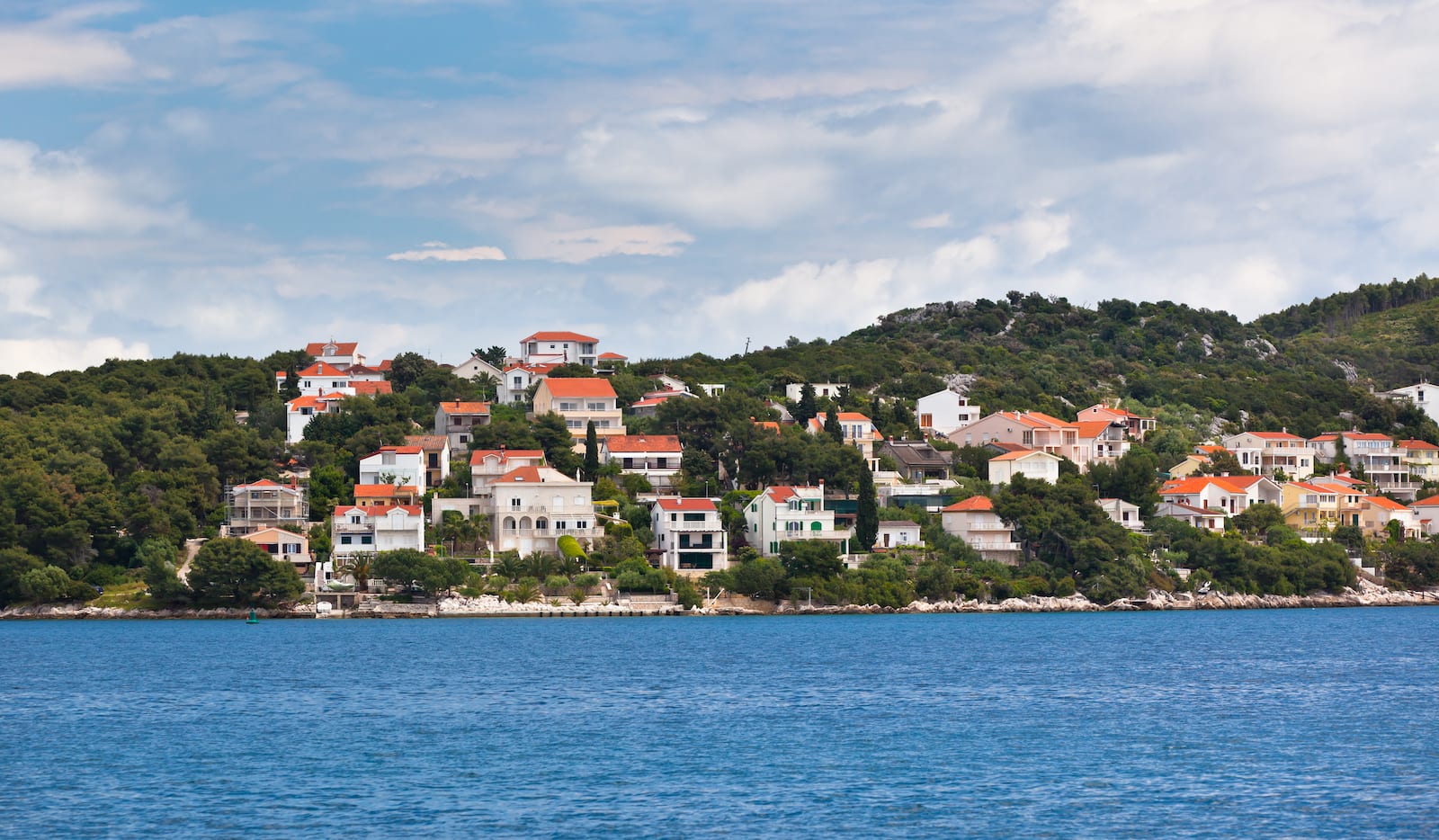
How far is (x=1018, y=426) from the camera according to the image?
89938mm

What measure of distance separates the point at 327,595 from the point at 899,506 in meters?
28.7

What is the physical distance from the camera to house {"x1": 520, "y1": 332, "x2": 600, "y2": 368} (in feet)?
345

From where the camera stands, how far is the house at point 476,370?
324 feet

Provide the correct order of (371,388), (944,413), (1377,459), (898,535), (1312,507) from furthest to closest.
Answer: (1377,459)
(944,413)
(371,388)
(1312,507)
(898,535)

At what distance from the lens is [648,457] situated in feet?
267

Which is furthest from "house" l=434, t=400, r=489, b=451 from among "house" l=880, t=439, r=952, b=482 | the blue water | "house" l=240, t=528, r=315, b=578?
the blue water

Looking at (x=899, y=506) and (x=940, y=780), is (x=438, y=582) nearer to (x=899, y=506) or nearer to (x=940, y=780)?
(x=899, y=506)

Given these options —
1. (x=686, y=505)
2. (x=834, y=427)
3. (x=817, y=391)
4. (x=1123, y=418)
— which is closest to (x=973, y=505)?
(x=834, y=427)

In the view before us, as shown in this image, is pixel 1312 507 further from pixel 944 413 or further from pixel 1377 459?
pixel 944 413

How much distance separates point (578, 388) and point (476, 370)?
14619mm

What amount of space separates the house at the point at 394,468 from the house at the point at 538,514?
607 cm

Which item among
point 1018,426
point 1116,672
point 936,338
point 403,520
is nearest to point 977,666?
point 1116,672

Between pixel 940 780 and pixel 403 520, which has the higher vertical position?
pixel 403 520

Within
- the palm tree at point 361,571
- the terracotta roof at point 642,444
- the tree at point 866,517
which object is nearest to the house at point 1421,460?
the tree at point 866,517
